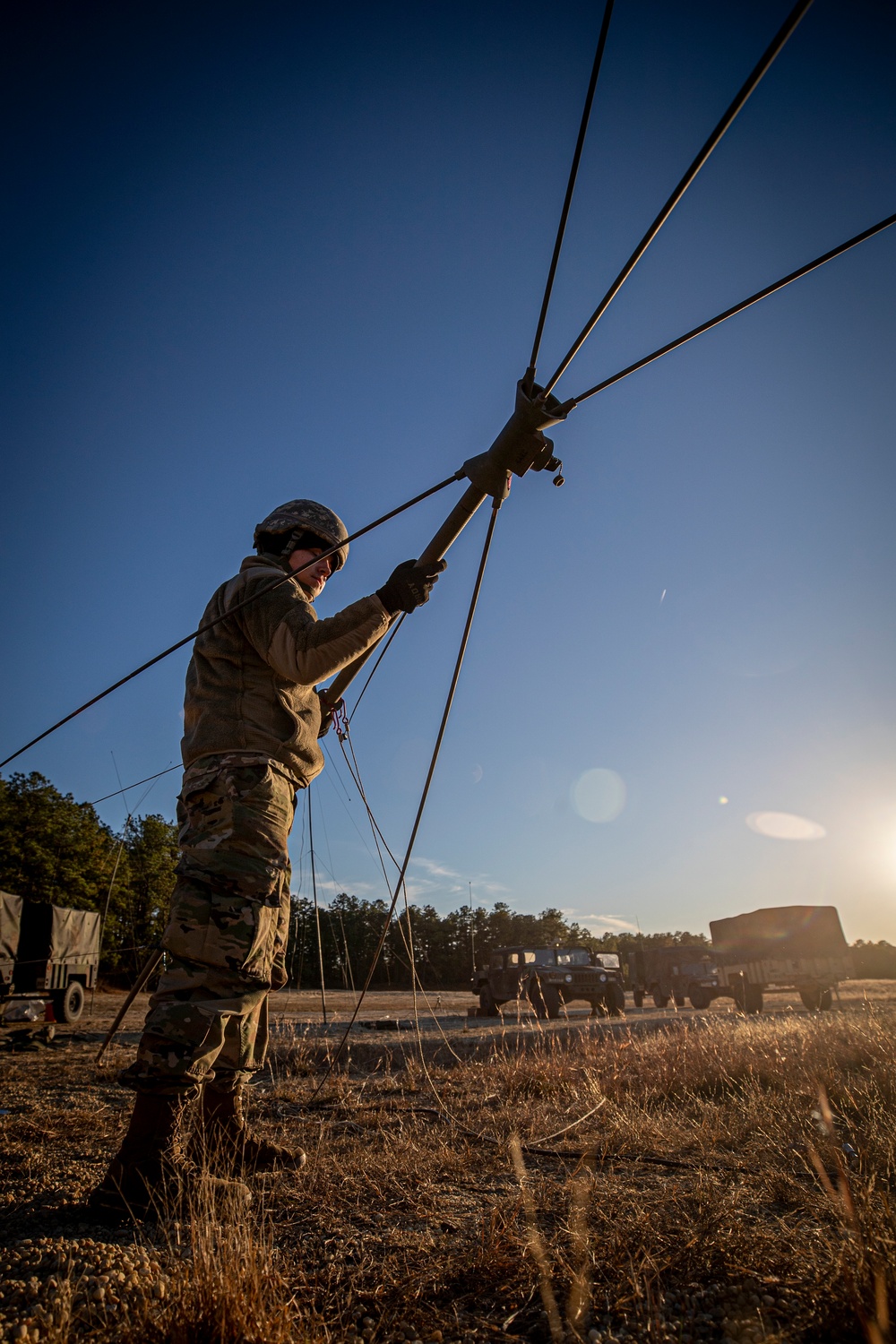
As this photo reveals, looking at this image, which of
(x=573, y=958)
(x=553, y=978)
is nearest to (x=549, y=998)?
(x=553, y=978)

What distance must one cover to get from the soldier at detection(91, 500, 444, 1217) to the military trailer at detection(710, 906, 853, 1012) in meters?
15.2

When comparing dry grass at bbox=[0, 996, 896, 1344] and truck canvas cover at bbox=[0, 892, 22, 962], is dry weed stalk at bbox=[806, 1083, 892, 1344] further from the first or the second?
truck canvas cover at bbox=[0, 892, 22, 962]

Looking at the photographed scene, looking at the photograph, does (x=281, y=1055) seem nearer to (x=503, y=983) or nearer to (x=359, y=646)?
(x=359, y=646)

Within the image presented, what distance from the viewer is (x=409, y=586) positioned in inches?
99.6

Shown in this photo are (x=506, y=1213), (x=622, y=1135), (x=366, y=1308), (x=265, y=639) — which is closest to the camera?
(x=366, y=1308)

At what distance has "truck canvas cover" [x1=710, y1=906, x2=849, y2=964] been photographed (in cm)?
1487

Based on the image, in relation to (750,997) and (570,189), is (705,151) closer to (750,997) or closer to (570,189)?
(570,189)

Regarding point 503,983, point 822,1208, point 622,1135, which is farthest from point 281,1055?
point 503,983

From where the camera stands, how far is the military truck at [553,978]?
41.2 feet

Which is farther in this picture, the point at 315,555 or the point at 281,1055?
the point at 281,1055

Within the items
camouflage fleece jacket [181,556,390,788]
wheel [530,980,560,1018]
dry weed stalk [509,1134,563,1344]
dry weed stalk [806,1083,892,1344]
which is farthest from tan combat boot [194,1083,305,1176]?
wheel [530,980,560,1018]

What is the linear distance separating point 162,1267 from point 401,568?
2.09 metres

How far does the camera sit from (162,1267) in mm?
1486

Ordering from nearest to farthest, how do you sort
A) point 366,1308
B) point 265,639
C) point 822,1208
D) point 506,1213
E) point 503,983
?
point 366,1308 < point 822,1208 < point 506,1213 < point 265,639 < point 503,983
